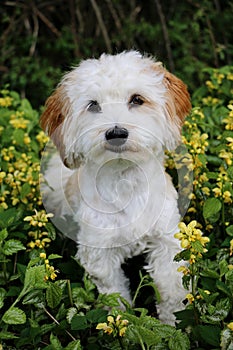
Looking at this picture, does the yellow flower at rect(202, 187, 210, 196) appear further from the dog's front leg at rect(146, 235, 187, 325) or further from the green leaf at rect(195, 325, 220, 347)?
the green leaf at rect(195, 325, 220, 347)

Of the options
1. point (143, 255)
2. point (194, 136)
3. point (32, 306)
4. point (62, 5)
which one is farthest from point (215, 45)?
point (32, 306)

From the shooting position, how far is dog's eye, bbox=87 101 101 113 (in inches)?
91.2

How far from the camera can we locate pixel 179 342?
6.20 ft

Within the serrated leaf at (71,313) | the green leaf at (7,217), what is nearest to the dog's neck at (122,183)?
the green leaf at (7,217)

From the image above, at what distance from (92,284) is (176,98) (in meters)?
0.80

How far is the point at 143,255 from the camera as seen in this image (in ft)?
8.70

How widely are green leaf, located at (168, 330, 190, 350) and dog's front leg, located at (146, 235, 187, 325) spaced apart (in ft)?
1.68

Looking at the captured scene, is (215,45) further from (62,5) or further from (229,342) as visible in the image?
(229,342)

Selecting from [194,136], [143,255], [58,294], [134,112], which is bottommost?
[143,255]

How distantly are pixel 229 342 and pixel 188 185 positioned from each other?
3.18 ft

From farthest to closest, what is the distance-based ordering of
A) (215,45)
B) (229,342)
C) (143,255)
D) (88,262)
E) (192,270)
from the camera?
(215,45) < (143,255) < (88,262) < (192,270) < (229,342)

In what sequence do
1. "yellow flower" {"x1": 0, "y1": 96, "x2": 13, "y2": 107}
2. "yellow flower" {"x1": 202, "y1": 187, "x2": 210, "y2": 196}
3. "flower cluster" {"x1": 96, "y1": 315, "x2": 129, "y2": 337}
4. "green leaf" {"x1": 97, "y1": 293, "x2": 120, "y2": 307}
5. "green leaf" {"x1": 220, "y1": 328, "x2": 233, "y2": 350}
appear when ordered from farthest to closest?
"yellow flower" {"x1": 0, "y1": 96, "x2": 13, "y2": 107} < "yellow flower" {"x1": 202, "y1": 187, "x2": 210, "y2": 196} < "green leaf" {"x1": 97, "y1": 293, "x2": 120, "y2": 307} < "flower cluster" {"x1": 96, "y1": 315, "x2": 129, "y2": 337} < "green leaf" {"x1": 220, "y1": 328, "x2": 233, "y2": 350}

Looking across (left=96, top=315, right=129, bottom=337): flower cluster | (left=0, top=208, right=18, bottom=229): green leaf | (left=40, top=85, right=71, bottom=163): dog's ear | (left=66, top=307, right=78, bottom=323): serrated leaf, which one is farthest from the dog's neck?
(left=96, top=315, right=129, bottom=337): flower cluster

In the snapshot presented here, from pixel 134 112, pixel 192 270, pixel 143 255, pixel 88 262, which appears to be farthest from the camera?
pixel 143 255
